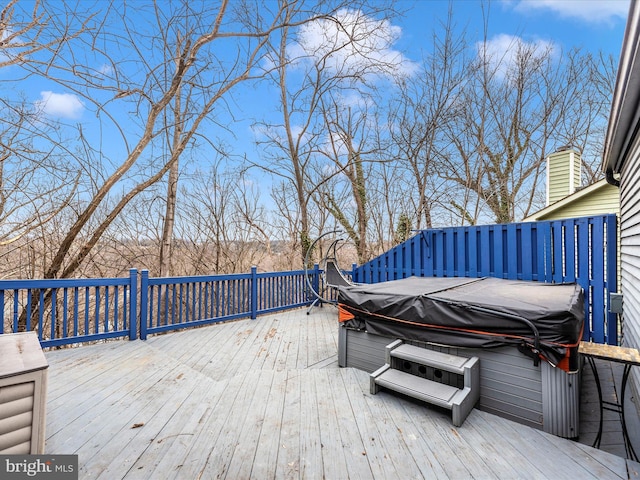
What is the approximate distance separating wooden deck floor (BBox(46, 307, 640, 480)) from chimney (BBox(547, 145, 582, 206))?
26.0ft

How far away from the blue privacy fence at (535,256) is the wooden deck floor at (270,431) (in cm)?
263

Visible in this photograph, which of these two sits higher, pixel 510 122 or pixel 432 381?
pixel 510 122

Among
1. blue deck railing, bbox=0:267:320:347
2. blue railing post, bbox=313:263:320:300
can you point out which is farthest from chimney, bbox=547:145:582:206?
blue deck railing, bbox=0:267:320:347

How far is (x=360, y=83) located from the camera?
28.0ft

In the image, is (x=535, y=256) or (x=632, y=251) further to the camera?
(x=535, y=256)

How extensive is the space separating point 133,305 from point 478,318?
4.26m

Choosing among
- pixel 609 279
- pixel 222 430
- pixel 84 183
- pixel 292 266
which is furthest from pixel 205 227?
pixel 609 279

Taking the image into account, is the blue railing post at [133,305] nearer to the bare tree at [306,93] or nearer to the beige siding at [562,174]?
the bare tree at [306,93]

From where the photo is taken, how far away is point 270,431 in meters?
2.07

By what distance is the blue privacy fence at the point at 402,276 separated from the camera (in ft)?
11.8

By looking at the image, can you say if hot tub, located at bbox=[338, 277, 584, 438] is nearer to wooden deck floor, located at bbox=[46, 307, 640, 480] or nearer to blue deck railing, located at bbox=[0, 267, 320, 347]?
wooden deck floor, located at bbox=[46, 307, 640, 480]

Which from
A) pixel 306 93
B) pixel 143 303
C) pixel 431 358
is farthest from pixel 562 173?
pixel 143 303

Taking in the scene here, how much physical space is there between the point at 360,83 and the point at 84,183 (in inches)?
288

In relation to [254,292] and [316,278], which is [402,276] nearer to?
[316,278]
